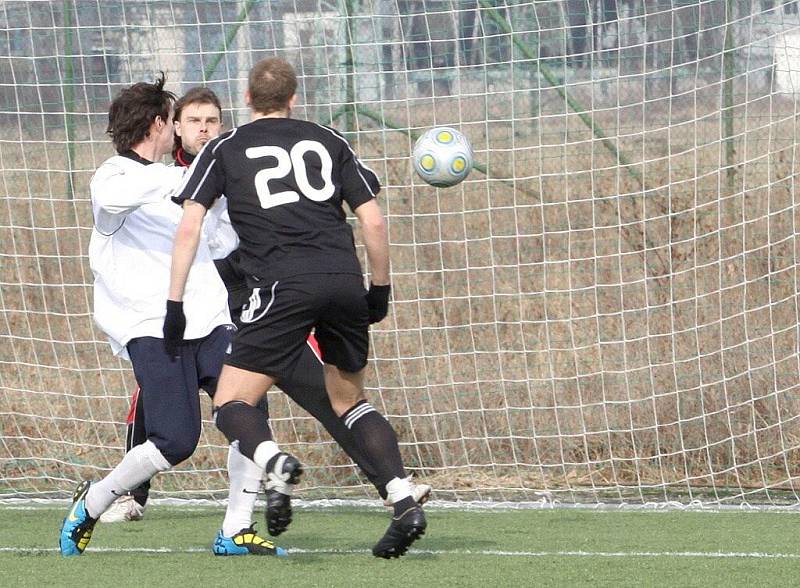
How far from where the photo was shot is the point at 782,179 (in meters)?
7.21

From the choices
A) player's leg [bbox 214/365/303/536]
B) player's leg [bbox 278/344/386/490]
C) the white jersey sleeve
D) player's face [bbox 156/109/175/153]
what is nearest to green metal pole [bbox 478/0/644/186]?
player's leg [bbox 278/344/386/490]

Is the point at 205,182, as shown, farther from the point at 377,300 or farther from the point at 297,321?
the point at 377,300

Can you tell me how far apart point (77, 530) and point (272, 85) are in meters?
A: 1.75

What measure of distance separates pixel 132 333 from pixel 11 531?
1.37m

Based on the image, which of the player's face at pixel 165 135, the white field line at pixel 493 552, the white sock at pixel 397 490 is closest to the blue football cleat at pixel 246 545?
the white field line at pixel 493 552

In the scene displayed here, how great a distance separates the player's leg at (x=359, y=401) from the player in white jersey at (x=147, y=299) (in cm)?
65

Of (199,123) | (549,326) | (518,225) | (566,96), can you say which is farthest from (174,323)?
(518,225)

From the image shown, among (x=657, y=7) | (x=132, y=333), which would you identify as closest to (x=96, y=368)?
(x=132, y=333)

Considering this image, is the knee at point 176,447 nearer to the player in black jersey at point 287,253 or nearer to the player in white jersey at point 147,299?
the player in white jersey at point 147,299

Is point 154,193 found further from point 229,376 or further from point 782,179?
point 782,179

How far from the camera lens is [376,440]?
473 centimetres

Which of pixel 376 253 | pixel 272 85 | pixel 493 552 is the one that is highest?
pixel 272 85

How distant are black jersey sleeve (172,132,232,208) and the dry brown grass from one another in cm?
298

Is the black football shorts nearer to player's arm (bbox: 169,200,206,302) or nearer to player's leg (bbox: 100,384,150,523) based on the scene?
player's arm (bbox: 169,200,206,302)
